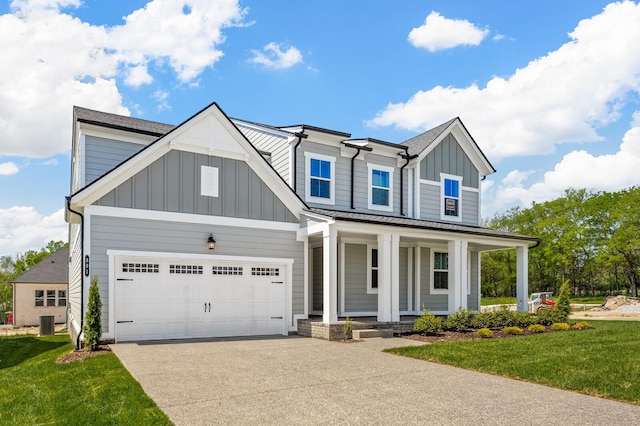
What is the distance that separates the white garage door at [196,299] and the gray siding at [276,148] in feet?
12.2

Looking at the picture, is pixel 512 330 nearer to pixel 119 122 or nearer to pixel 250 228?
pixel 250 228

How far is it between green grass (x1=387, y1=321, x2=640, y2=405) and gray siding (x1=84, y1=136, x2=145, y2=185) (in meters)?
9.70

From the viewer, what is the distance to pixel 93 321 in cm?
1119

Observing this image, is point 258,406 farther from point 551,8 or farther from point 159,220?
point 551,8

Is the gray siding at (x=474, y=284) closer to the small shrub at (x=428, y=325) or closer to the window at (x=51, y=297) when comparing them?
the small shrub at (x=428, y=325)

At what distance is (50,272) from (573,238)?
142ft

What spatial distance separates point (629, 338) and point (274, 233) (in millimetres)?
9719

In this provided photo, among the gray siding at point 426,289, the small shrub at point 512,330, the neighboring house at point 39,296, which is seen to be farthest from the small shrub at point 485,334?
the neighboring house at point 39,296

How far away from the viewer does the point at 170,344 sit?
1189 centimetres

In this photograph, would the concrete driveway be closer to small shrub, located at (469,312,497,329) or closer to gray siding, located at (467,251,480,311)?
small shrub, located at (469,312,497,329)

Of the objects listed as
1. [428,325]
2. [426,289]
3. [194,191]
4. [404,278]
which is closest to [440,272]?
[426,289]

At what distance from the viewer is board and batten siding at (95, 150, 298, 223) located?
1270 centimetres

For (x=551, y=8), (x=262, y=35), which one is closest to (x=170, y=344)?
(x=262, y=35)

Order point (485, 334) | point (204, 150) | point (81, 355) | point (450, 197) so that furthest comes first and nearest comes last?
point (450, 197) → point (204, 150) → point (485, 334) → point (81, 355)
